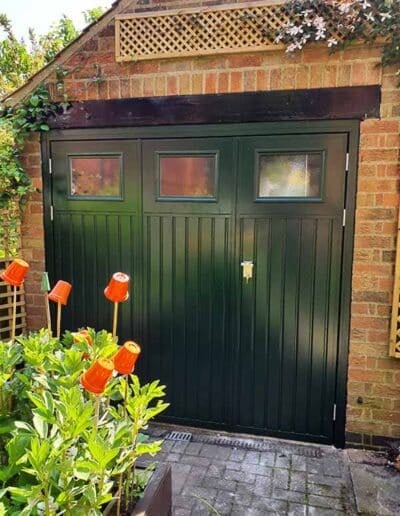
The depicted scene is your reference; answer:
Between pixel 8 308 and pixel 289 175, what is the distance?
2.50m

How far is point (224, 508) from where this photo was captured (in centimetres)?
237

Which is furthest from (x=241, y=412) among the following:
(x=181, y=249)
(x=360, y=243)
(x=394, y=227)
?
(x=394, y=227)

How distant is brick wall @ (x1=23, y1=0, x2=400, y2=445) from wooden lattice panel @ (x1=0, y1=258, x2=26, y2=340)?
1672mm

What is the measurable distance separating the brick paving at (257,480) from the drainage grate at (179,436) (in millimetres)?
45

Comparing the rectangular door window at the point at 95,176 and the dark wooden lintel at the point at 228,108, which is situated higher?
the dark wooden lintel at the point at 228,108

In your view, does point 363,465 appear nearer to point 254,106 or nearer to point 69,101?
point 254,106

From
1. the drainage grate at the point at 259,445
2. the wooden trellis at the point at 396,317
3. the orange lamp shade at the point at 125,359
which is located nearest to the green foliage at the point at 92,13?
the wooden trellis at the point at 396,317

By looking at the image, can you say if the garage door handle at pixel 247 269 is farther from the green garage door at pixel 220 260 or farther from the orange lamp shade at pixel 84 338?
the orange lamp shade at pixel 84 338

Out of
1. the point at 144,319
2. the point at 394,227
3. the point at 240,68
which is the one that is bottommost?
the point at 144,319

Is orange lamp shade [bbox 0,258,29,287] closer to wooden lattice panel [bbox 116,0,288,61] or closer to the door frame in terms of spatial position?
the door frame

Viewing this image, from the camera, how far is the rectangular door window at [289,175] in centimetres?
287

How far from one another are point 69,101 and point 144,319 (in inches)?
70.2

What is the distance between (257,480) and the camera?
262 cm

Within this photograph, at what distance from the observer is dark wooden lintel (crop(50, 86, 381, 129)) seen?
271cm
